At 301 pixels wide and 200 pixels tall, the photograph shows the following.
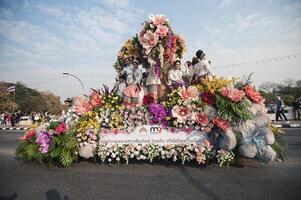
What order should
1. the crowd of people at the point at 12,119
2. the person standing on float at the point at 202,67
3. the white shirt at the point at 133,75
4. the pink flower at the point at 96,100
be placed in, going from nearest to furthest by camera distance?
the pink flower at the point at 96,100, the white shirt at the point at 133,75, the person standing on float at the point at 202,67, the crowd of people at the point at 12,119

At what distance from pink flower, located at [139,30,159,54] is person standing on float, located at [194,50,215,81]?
165cm

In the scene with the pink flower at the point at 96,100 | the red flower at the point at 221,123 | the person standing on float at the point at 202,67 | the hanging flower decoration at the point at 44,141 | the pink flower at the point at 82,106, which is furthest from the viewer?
the person standing on float at the point at 202,67

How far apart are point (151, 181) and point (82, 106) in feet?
8.91

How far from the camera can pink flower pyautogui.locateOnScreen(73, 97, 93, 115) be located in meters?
7.40

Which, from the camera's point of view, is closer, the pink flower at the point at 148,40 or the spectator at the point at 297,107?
the pink flower at the point at 148,40

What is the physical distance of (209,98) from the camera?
7203 millimetres

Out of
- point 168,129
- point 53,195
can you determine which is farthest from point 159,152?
point 53,195

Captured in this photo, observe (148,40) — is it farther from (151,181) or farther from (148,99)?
(151,181)

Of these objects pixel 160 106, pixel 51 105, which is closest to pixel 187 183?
pixel 160 106

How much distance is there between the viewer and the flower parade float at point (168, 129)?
22.1ft

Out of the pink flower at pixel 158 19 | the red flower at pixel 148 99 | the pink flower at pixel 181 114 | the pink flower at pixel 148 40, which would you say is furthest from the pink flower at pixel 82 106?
the pink flower at pixel 158 19

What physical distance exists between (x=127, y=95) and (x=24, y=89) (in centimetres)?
7950

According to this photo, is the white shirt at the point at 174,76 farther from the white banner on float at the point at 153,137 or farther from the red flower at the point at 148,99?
the white banner on float at the point at 153,137

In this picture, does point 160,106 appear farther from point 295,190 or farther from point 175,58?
point 295,190
